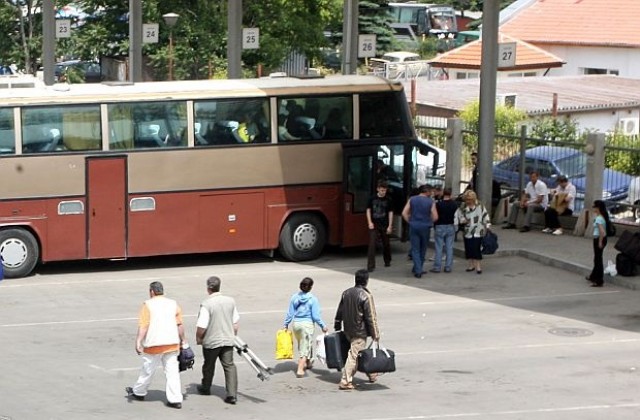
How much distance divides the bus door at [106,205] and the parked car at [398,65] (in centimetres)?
3947

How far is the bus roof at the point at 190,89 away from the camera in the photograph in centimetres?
2389

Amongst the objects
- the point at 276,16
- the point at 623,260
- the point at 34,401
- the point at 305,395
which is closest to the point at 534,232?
the point at 623,260

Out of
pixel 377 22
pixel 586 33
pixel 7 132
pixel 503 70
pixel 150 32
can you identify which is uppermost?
pixel 377 22

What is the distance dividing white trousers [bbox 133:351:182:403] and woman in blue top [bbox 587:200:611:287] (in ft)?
30.0

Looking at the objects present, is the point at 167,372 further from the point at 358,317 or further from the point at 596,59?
the point at 596,59

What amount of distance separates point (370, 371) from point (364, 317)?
61 cm

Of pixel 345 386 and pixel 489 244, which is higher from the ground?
pixel 489 244

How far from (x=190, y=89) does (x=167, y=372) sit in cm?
1062

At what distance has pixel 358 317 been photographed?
51.5ft

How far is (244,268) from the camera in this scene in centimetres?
2548

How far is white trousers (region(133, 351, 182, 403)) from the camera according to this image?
48.7ft

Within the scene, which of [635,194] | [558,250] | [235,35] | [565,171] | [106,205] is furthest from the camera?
[235,35]

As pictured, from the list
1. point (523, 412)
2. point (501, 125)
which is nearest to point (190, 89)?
point (523, 412)

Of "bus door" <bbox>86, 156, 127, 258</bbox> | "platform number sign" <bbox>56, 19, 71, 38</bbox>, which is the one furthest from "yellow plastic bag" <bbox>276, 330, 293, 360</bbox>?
"platform number sign" <bbox>56, 19, 71, 38</bbox>
